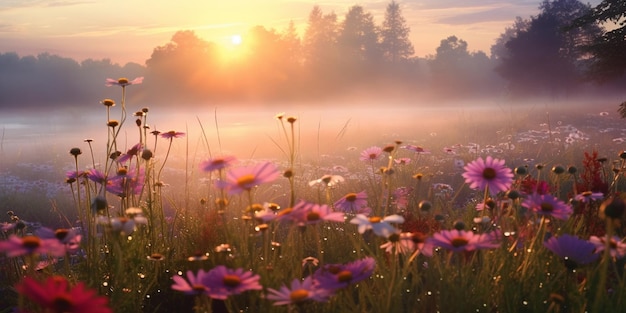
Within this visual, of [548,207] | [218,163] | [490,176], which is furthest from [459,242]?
[218,163]

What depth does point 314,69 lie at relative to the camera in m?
47.8

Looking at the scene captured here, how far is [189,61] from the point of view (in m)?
43.4

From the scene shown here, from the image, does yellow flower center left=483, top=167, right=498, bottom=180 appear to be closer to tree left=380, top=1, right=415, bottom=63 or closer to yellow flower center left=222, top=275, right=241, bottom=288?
yellow flower center left=222, top=275, right=241, bottom=288

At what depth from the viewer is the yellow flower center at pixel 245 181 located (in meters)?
2.04

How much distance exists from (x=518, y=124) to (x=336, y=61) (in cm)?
2699

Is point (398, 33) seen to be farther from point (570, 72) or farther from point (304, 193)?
point (304, 193)

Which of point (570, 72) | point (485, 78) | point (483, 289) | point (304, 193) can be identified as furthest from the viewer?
point (485, 78)

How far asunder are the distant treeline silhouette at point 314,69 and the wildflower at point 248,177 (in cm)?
3638

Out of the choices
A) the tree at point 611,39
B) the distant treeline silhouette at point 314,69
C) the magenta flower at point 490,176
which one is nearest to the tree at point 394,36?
the distant treeline silhouette at point 314,69

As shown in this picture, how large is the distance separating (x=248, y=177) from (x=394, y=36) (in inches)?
2252

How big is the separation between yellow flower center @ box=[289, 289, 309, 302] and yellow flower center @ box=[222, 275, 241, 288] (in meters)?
0.21

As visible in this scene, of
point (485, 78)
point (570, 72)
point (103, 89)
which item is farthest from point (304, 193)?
point (485, 78)

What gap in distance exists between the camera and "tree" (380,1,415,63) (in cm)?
5734

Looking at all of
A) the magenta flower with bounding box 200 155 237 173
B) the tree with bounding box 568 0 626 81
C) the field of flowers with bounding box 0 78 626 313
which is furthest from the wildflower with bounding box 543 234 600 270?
the tree with bounding box 568 0 626 81
